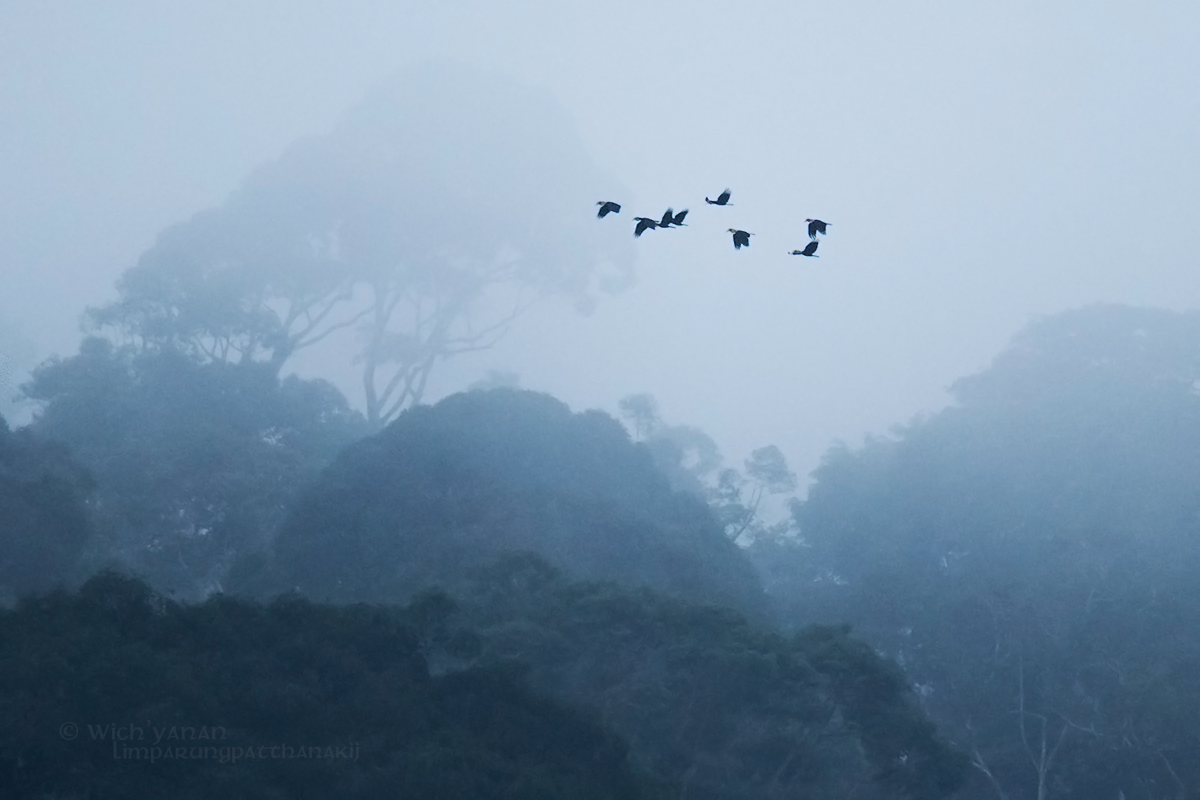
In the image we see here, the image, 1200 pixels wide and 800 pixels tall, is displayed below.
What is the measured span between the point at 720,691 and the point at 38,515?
11278 millimetres

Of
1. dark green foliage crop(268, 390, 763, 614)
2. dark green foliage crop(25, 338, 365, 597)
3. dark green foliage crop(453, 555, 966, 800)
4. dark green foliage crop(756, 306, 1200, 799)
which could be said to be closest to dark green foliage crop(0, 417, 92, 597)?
dark green foliage crop(25, 338, 365, 597)

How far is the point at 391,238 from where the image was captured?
32.8 metres

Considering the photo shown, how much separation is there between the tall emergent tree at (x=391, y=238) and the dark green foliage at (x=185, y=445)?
2007 mm

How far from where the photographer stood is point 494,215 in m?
34.3

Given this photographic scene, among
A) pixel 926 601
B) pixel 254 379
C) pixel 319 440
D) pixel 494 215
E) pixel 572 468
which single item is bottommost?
pixel 926 601

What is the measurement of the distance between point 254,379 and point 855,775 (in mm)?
18551

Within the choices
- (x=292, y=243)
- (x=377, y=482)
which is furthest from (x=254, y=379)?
(x=377, y=482)

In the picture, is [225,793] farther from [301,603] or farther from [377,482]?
[377,482]

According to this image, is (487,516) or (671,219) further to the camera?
(487,516)

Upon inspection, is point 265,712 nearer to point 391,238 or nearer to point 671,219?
point 671,219

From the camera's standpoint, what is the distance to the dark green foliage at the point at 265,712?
9.53 m

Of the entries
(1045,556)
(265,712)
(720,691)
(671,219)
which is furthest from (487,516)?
(1045,556)

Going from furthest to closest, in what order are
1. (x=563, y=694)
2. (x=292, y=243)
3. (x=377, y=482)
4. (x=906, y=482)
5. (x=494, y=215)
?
(x=494, y=215), (x=292, y=243), (x=906, y=482), (x=377, y=482), (x=563, y=694)

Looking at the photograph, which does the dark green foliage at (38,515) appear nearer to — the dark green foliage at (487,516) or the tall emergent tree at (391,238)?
the dark green foliage at (487,516)
